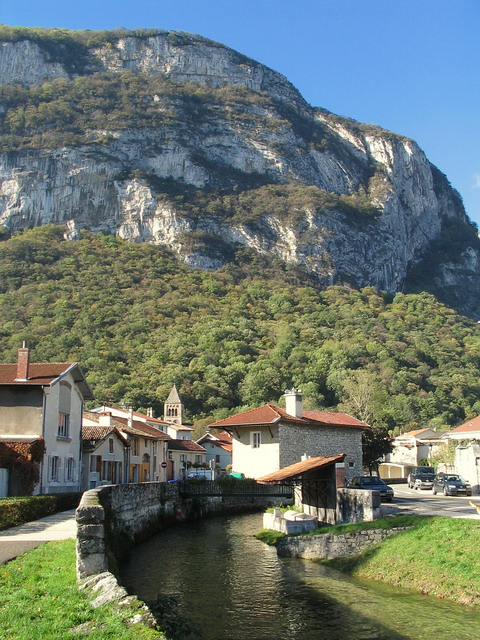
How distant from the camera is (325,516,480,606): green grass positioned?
53.7ft

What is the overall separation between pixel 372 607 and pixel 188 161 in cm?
17020

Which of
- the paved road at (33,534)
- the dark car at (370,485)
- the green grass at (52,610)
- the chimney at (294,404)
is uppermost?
the chimney at (294,404)

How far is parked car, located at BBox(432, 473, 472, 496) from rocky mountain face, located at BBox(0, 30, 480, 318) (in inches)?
4630

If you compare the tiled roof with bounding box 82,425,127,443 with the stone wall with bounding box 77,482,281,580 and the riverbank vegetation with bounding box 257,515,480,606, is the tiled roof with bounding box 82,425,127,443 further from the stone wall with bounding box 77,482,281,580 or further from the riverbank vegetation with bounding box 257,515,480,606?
the riverbank vegetation with bounding box 257,515,480,606

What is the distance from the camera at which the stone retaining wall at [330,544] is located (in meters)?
21.0

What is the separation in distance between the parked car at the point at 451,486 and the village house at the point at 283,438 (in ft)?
24.8

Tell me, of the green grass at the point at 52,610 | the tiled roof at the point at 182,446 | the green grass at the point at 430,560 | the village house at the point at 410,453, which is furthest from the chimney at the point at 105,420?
the village house at the point at 410,453

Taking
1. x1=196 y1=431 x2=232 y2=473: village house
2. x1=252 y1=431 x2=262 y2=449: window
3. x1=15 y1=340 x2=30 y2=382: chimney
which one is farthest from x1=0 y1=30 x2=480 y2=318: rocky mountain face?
x1=15 y1=340 x2=30 y2=382: chimney

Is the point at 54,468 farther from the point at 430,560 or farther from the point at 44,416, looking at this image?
the point at 430,560

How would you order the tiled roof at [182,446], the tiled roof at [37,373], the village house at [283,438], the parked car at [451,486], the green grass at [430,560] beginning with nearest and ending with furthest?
the green grass at [430,560], the tiled roof at [37,373], the parked car at [451,486], the village house at [283,438], the tiled roof at [182,446]

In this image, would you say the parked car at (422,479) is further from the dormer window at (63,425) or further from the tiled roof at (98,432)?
the dormer window at (63,425)

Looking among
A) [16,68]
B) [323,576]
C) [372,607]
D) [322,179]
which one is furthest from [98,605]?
[16,68]

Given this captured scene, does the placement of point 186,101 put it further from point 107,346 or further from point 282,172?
point 107,346

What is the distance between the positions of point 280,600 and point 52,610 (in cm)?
813
